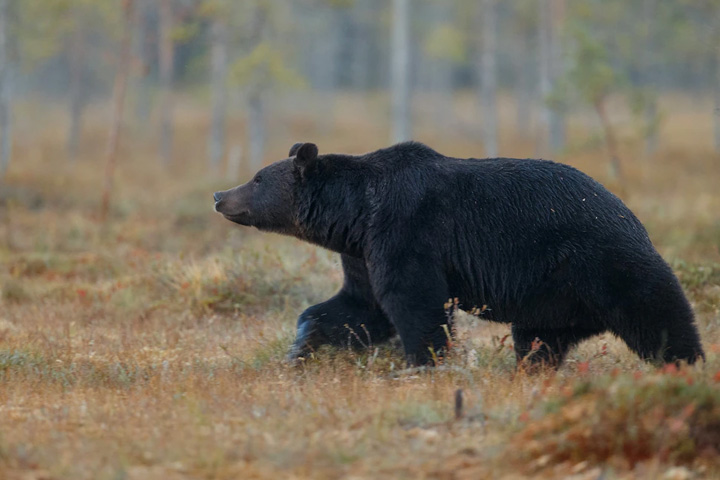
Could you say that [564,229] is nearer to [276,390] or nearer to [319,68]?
[276,390]

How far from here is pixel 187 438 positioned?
15.7 feet

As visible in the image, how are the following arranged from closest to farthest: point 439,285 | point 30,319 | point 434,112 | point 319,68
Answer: point 439,285 < point 30,319 < point 434,112 < point 319,68

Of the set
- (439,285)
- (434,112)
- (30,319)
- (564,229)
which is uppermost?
(434,112)

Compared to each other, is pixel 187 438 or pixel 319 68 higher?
pixel 319 68

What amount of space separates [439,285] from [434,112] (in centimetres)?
4506

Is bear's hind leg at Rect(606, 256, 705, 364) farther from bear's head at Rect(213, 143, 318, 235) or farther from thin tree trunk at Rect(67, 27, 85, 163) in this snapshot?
thin tree trunk at Rect(67, 27, 85, 163)

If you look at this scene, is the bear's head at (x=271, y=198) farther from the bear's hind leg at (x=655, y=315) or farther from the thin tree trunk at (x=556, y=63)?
the thin tree trunk at (x=556, y=63)

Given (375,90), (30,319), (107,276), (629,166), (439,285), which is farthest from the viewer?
(375,90)

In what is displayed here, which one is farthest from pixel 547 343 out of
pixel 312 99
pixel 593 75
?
pixel 312 99

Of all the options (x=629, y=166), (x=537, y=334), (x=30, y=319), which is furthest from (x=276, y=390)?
(x=629, y=166)

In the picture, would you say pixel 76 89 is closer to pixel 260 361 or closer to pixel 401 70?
pixel 401 70

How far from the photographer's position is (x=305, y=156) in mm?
7281

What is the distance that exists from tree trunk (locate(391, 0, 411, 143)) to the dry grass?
8978 mm

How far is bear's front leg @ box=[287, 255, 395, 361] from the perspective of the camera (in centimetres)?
730
